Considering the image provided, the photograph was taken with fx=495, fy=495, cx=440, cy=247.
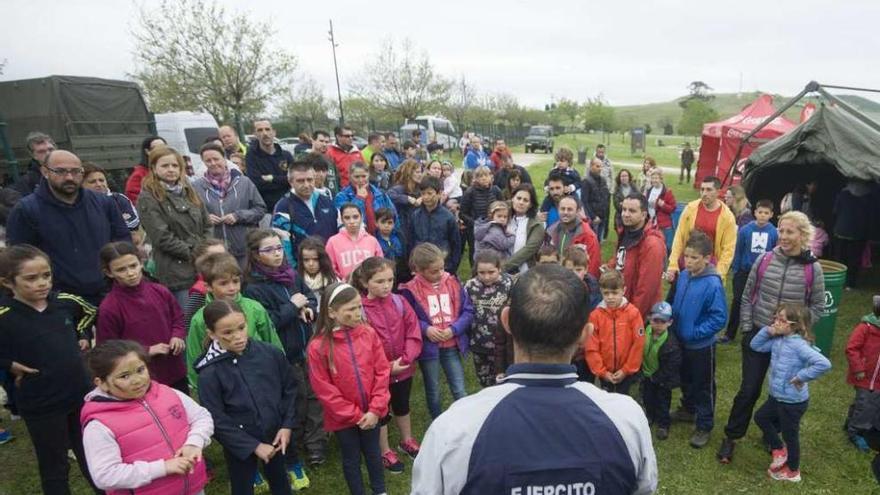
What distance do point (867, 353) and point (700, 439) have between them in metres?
1.42

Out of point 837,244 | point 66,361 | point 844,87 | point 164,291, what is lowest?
point 837,244

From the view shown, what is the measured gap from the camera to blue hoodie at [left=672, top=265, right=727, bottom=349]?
151 inches

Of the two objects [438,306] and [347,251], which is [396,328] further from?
[347,251]

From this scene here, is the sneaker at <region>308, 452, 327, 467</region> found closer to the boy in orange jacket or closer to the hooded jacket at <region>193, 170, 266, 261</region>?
the hooded jacket at <region>193, 170, 266, 261</region>

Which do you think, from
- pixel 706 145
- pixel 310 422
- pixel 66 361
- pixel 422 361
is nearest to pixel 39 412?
pixel 66 361

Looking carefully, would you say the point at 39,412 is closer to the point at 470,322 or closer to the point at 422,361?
the point at 422,361

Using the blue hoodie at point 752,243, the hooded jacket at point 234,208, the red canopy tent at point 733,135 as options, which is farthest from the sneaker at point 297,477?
the red canopy tent at point 733,135

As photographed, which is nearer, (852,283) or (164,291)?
(164,291)

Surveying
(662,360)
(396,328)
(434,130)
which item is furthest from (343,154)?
(434,130)

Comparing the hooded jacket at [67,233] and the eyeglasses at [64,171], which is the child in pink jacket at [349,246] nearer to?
the hooded jacket at [67,233]

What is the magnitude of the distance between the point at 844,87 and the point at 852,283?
3.08 metres

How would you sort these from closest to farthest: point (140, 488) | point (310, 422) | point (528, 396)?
point (528, 396)
point (140, 488)
point (310, 422)

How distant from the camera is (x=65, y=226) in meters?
3.63

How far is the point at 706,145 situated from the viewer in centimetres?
1711
